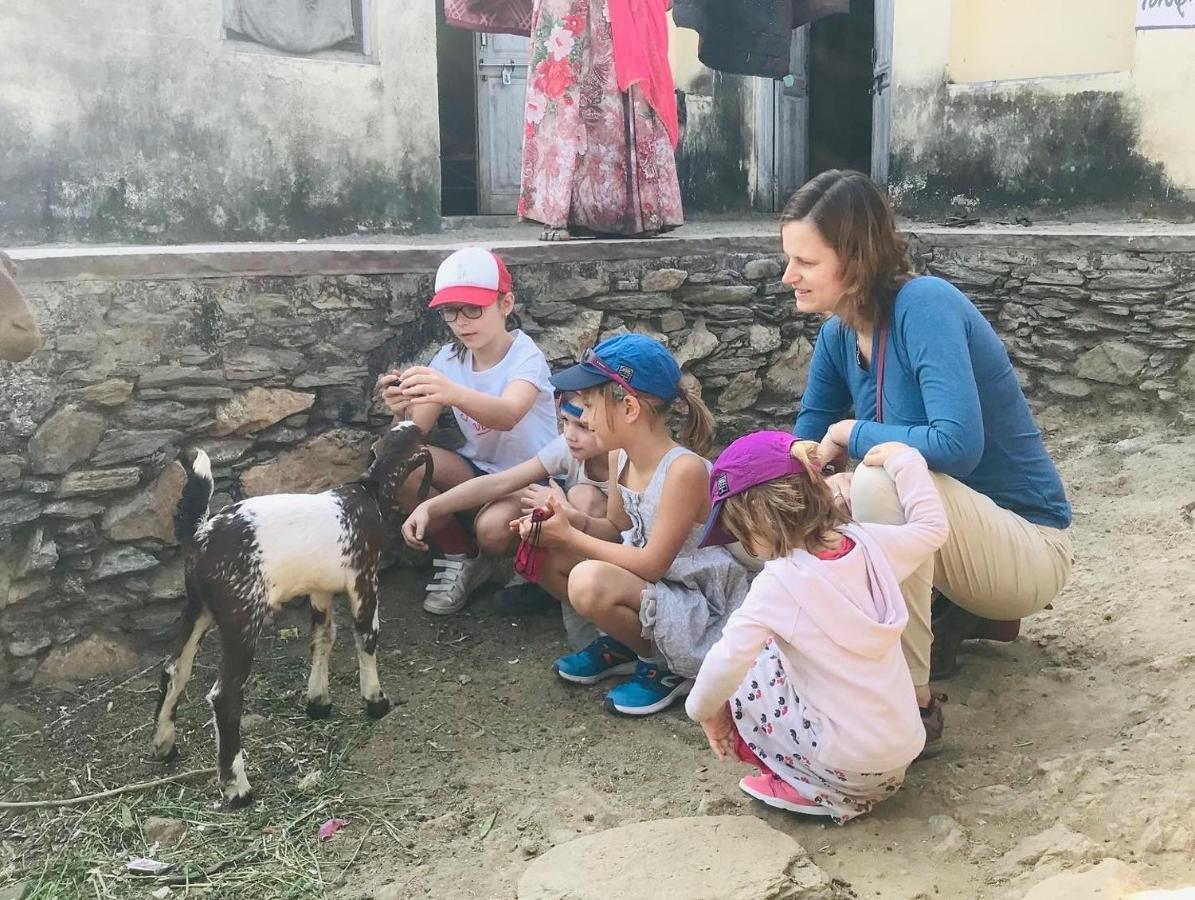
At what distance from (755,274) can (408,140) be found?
262 centimetres

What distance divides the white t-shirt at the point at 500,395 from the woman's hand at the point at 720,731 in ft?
5.38

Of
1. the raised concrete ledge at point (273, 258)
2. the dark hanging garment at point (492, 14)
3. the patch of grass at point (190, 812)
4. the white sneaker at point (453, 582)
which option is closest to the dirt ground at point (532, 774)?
the patch of grass at point (190, 812)

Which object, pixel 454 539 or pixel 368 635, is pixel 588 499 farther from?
pixel 368 635

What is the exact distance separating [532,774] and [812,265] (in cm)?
151

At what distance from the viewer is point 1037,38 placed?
24.2ft

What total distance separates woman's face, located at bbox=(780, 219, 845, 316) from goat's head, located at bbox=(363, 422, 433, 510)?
46.0 inches

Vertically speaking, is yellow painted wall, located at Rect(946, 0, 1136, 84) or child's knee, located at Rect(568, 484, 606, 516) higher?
yellow painted wall, located at Rect(946, 0, 1136, 84)

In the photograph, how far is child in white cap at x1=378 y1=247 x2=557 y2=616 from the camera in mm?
3535

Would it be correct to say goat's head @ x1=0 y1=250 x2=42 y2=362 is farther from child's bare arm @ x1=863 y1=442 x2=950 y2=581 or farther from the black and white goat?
child's bare arm @ x1=863 y1=442 x2=950 y2=581

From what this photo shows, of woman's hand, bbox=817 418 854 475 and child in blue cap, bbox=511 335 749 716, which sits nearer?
woman's hand, bbox=817 418 854 475

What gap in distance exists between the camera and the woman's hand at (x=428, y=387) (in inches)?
132

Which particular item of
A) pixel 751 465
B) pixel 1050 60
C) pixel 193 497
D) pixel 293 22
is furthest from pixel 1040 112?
pixel 193 497

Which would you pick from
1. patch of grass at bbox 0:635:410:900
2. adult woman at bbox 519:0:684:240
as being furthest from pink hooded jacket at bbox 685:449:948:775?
adult woman at bbox 519:0:684:240

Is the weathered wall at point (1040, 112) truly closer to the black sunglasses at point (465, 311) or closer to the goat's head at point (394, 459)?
the black sunglasses at point (465, 311)
